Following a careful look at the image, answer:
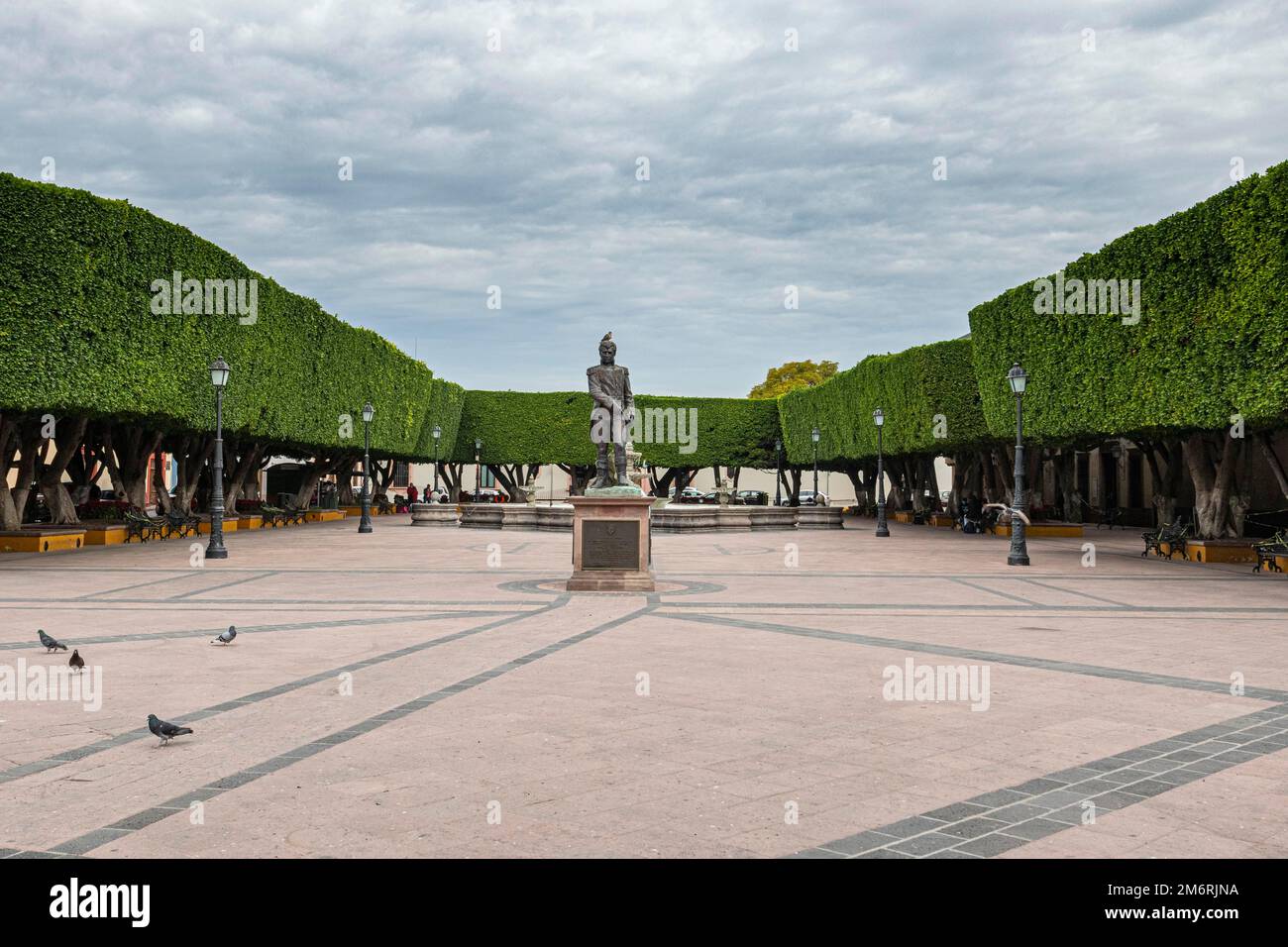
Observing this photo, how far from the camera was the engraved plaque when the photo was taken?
50.2 ft

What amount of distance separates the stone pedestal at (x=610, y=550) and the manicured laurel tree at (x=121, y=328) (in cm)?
1358

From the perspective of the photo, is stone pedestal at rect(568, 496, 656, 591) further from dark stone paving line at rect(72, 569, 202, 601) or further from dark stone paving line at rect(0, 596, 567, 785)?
dark stone paving line at rect(72, 569, 202, 601)

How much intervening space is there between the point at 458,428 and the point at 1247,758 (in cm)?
6048

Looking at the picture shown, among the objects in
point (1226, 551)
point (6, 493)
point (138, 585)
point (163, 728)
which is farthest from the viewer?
point (6, 493)

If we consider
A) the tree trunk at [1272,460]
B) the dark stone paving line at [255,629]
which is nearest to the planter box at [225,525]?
the dark stone paving line at [255,629]

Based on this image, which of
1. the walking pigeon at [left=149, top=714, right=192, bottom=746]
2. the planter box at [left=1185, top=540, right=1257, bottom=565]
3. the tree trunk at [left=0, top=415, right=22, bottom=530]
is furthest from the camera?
→ the tree trunk at [left=0, top=415, right=22, bottom=530]

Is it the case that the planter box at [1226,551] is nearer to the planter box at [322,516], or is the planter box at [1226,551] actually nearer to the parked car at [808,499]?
the parked car at [808,499]

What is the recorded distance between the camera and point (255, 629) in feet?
37.4

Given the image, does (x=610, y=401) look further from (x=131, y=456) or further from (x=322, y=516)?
(x=322, y=516)

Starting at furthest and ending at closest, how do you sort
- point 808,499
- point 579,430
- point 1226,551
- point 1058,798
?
point 808,499 → point 579,430 → point 1226,551 → point 1058,798

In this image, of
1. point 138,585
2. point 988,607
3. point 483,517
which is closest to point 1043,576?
point 988,607

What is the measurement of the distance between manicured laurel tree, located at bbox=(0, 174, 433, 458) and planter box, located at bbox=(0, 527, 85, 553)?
129 inches

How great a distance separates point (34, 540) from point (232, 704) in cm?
2013

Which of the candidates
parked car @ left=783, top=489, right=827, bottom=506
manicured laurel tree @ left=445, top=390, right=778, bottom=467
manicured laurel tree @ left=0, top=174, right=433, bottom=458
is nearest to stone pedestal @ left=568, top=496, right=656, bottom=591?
manicured laurel tree @ left=0, top=174, right=433, bottom=458
